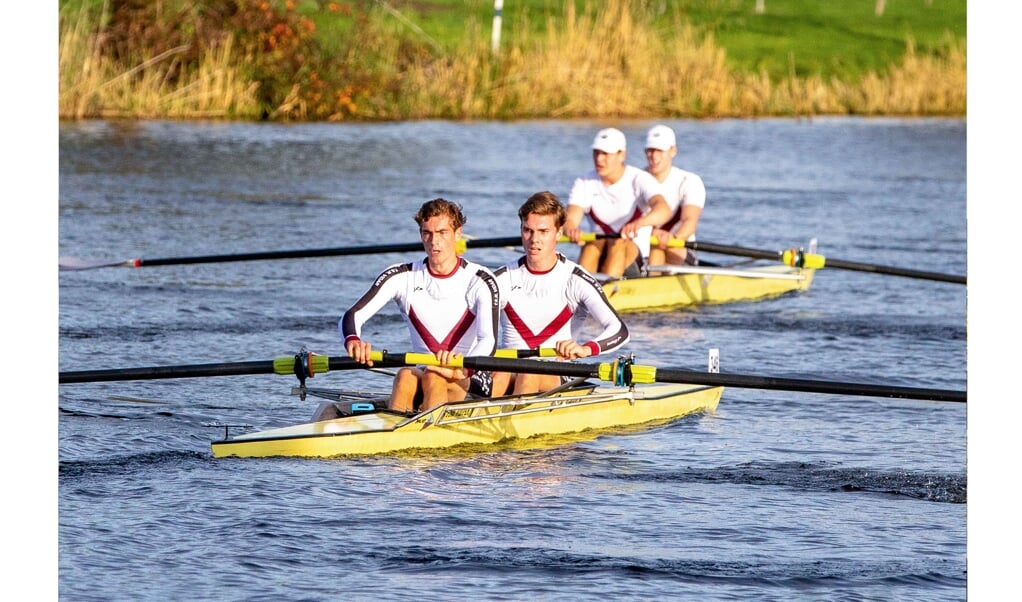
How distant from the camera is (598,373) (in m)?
7.78

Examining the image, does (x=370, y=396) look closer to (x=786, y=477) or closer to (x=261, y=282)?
(x=786, y=477)

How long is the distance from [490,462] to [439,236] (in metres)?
1.14

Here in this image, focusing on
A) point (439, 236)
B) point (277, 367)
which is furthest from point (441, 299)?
point (277, 367)

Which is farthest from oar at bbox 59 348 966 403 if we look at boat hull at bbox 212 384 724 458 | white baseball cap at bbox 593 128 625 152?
white baseball cap at bbox 593 128 625 152

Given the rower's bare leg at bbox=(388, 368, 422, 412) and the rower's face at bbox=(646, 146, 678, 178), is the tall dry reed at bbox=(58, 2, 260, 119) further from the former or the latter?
the rower's bare leg at bbox=(388, 368, 422, 412)

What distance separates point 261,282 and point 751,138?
46.2 feet

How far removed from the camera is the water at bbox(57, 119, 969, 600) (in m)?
6.41

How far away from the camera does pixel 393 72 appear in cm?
2734

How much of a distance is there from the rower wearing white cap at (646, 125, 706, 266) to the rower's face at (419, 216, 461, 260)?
500cm

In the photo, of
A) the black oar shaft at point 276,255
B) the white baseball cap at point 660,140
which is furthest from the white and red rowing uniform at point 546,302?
the white baseball cap at point 660,140

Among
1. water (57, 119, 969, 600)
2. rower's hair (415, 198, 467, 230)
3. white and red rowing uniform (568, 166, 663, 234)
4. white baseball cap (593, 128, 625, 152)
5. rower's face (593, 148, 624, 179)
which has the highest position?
white baseball cap (593, 128, 625, 152)

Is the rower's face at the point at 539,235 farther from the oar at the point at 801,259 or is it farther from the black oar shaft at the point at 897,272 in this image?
the black oar shaft at the point at 897,272
